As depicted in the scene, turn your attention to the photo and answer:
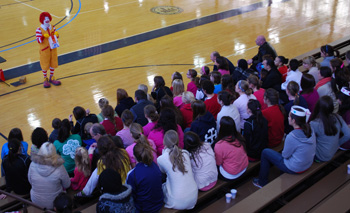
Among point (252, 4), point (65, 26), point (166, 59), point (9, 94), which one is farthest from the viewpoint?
point (252, 4)

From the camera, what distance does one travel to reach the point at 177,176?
292 cm

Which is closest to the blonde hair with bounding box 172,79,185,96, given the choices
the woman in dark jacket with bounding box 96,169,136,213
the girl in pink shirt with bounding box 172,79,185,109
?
the girl in pink shirt with bounding box 172,79,185,109

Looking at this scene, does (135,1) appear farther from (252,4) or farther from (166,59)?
(166,59)

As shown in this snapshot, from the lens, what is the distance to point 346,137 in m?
3.45

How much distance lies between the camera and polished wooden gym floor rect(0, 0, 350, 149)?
6.66m

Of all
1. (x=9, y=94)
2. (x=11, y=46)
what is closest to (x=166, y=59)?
(x=9, y=94)

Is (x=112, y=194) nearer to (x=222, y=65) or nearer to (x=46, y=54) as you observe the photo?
(x=222, y=65)

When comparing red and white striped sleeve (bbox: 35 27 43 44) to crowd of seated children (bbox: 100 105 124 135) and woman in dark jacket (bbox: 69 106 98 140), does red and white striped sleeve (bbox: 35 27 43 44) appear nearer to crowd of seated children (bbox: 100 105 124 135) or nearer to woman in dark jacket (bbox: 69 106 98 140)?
woman in dark jacket (bbox: 69 106 98 140)

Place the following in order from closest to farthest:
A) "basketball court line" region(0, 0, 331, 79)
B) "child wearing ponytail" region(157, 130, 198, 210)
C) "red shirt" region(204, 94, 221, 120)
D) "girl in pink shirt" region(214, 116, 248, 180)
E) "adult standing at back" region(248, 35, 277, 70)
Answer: "child wearing ponytail" region(157, 130, 198, 210)
"girl in pink shirt" region(214, 116, 248, 180)
"red shirt" region(204, 94, 221, 120)
"adult standing at back" region(248, 35, 277, 70)
"basketball court line" region(0, 0, 331, 79)

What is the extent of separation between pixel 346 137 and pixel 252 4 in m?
9.52

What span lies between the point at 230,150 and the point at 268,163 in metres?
0.48

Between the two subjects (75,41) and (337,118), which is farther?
(75,41)

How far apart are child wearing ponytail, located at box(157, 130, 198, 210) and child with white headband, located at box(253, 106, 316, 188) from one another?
0.85 m

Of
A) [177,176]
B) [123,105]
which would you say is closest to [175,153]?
[177,176]
